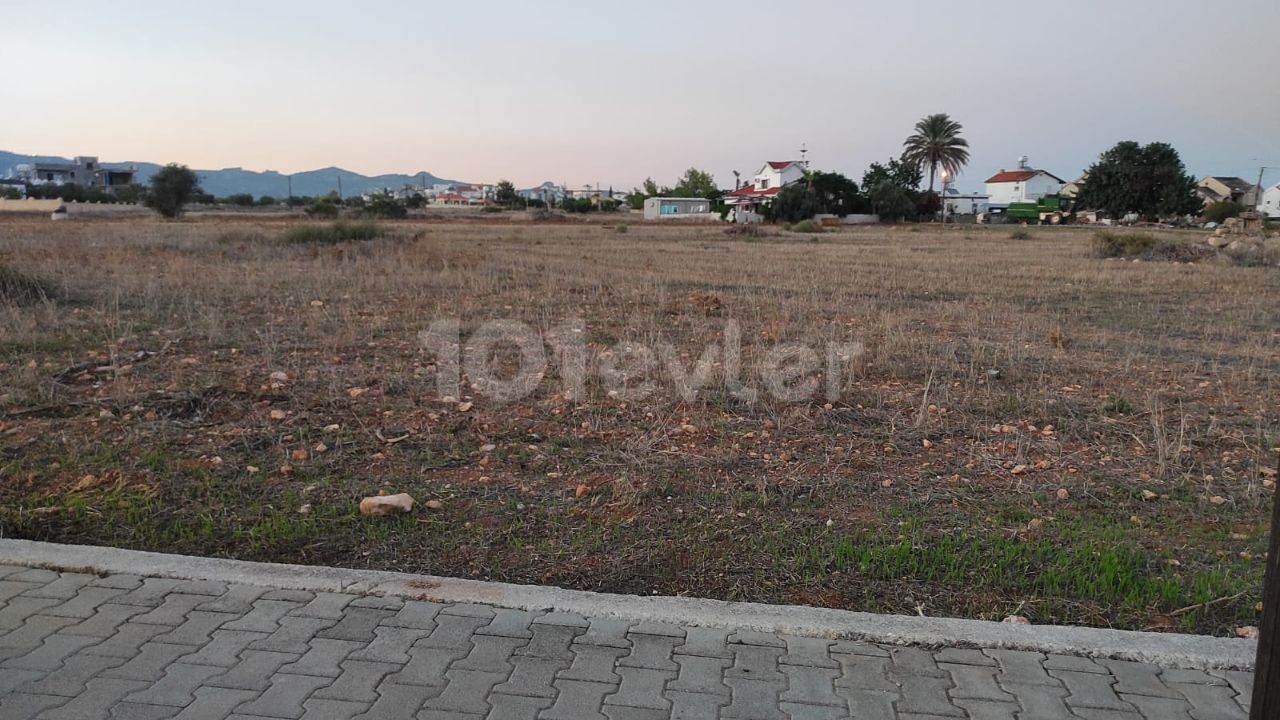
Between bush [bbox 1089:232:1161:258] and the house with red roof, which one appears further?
the house with red roof

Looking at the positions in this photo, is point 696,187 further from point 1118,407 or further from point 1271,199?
point 1118,407

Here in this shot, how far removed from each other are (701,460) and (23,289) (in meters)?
10.2

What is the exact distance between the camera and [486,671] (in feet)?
9.64

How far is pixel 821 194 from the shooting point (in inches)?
2520

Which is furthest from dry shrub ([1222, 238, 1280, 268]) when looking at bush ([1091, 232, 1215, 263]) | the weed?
the weed

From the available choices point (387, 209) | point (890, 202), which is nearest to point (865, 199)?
point (890, 202)

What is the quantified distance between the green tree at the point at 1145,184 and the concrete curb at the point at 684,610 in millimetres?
71554

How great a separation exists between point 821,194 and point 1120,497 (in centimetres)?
6159

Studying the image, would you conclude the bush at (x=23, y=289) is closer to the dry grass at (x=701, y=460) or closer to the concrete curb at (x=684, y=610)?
the dry grass at (x=701, y=460)

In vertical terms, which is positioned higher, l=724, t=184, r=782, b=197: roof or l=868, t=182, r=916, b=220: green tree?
l=724, t=184, r=782, b=197: roof

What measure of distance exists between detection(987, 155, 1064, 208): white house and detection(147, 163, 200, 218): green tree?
79.3 m

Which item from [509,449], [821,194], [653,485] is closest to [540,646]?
[653,485]

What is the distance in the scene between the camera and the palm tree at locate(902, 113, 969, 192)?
73.9 m

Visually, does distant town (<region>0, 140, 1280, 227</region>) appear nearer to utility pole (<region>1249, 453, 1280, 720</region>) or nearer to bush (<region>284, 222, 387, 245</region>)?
bush (<region>284, 222, 387, 245</region>)
